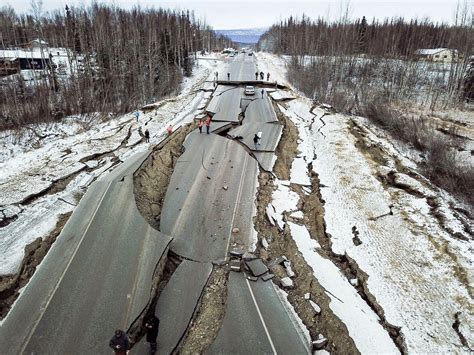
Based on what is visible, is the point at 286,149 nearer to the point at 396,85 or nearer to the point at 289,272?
the point at 289,272

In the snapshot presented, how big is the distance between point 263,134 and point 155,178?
8969 mm

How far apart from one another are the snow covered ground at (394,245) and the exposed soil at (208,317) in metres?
3.42

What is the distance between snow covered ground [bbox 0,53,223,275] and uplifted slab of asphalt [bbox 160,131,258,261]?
414 cm

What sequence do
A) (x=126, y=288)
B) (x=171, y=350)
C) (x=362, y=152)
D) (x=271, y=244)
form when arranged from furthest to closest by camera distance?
(x=362, y=152) < (x=271, y=244) < (x=126, y=288) < (x=171, y=350)

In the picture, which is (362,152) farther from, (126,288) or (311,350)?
(126,288)

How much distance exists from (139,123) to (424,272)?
2133 centimetres

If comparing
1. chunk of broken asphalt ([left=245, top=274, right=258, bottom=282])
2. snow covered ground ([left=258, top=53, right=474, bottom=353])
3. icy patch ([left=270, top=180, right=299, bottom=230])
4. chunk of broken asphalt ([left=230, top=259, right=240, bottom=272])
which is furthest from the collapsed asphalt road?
snow covered ground ([left=258, top=53, right=474, bottom=353])

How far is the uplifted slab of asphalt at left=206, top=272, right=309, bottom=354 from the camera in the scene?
7.73m

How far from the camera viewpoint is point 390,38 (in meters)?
54.0

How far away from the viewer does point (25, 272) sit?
10.0 m

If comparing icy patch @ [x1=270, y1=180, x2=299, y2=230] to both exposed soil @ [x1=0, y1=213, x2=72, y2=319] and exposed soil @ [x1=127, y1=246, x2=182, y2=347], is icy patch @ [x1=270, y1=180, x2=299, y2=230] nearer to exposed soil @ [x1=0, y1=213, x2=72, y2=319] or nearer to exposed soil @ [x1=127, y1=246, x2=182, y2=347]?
exposed soil @ [x1=127, y1=246, x2=182, y2=347]

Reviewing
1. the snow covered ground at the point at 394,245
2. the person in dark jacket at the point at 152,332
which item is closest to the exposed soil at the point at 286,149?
the snow covered ground at the point at 394,245

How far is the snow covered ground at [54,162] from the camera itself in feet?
40.9

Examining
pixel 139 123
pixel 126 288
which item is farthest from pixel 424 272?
pixel 139 123
